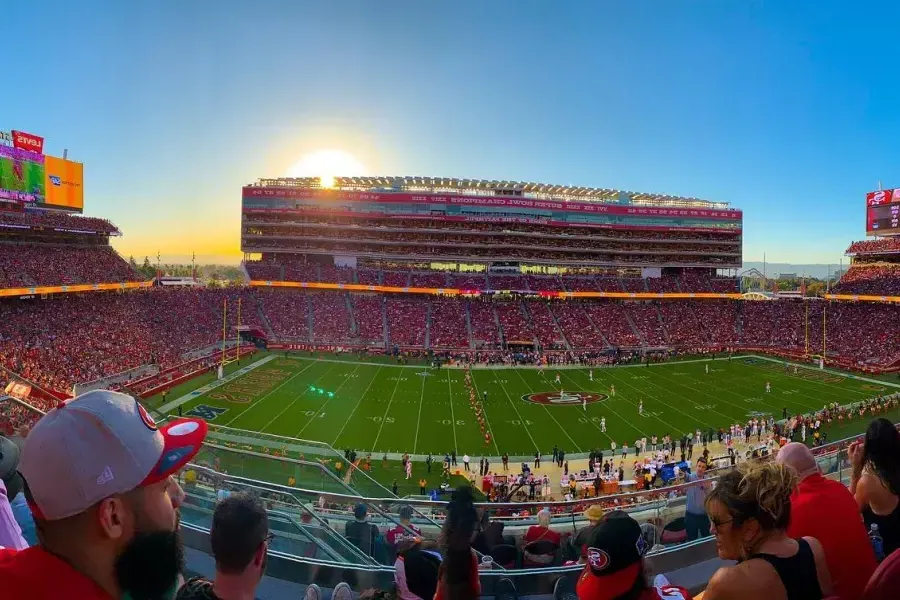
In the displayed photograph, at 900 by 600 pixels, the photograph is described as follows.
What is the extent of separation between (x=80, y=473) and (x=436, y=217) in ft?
207

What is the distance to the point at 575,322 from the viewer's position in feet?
174

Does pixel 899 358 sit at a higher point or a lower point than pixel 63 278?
lower

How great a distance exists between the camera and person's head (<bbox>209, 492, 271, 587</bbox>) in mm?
2062

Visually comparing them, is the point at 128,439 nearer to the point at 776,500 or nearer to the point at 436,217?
the point at 776,500

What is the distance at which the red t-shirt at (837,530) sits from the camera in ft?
9.46

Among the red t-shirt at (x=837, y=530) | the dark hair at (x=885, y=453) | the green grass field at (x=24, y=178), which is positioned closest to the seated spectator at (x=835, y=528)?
the red t-shirt at (x=837, y=530)

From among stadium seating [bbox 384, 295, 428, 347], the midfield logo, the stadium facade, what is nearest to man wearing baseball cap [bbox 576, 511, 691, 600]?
the midfield logo

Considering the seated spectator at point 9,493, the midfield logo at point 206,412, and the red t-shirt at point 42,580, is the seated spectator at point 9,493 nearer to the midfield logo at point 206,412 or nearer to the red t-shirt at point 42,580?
the red t-shirt at point 42,580

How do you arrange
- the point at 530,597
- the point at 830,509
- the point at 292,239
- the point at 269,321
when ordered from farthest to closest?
the point at 292,239
the point at 269,321
the point at 530,597
the point at 830,509

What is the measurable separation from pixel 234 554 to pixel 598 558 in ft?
5.22

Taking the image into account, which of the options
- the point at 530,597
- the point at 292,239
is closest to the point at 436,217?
the point at 292,239

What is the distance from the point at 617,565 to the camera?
7.87 ft

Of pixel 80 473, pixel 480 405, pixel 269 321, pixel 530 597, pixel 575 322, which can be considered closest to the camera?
pixel 80 473

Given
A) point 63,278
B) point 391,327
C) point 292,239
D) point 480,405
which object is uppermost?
point 292,239
